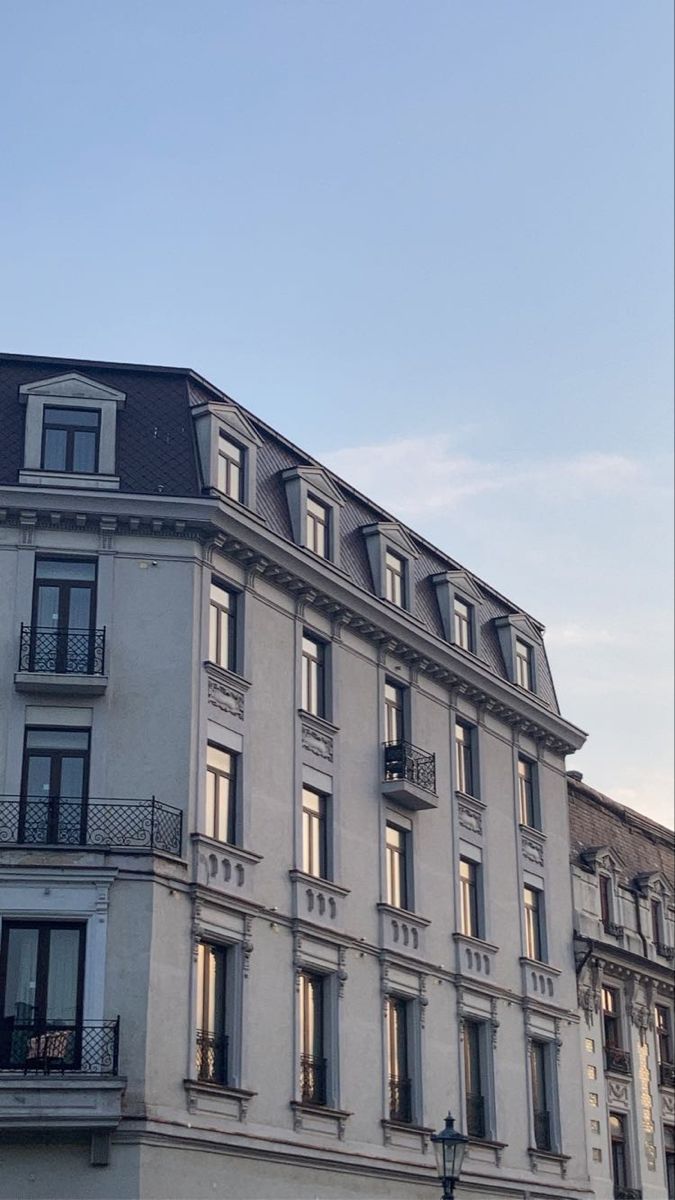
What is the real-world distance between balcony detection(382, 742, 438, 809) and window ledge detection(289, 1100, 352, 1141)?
23.2 feet

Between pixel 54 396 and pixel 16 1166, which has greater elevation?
pixel 54 396

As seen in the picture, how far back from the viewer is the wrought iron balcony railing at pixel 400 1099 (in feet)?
119

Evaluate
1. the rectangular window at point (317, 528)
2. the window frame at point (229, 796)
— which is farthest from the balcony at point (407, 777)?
the window frame at point (229, 796)

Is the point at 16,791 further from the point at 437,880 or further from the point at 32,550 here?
the point at 437,880

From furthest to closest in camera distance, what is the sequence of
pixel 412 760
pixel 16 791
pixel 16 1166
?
pixel 412 760, pixel 16 791, pixel 16 1166

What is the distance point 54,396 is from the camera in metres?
34.1

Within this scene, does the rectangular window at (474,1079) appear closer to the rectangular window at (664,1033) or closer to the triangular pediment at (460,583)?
the triangular pediment at (460,583)

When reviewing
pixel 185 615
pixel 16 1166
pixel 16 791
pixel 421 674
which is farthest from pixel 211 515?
pixel 16 1166

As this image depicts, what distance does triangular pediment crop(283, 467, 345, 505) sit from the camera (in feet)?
123

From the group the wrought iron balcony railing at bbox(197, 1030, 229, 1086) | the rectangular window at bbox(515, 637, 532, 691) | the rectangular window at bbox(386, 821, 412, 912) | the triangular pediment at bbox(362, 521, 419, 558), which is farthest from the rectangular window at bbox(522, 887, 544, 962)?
the wrought iron balcony railing at bbox(197, 1030, 229, 1086)

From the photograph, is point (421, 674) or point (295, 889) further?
point (421, 674)

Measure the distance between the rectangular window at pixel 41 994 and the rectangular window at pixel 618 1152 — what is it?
20.6 meters

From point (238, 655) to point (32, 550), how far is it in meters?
4.66

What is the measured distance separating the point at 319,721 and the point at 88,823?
7.00 m
